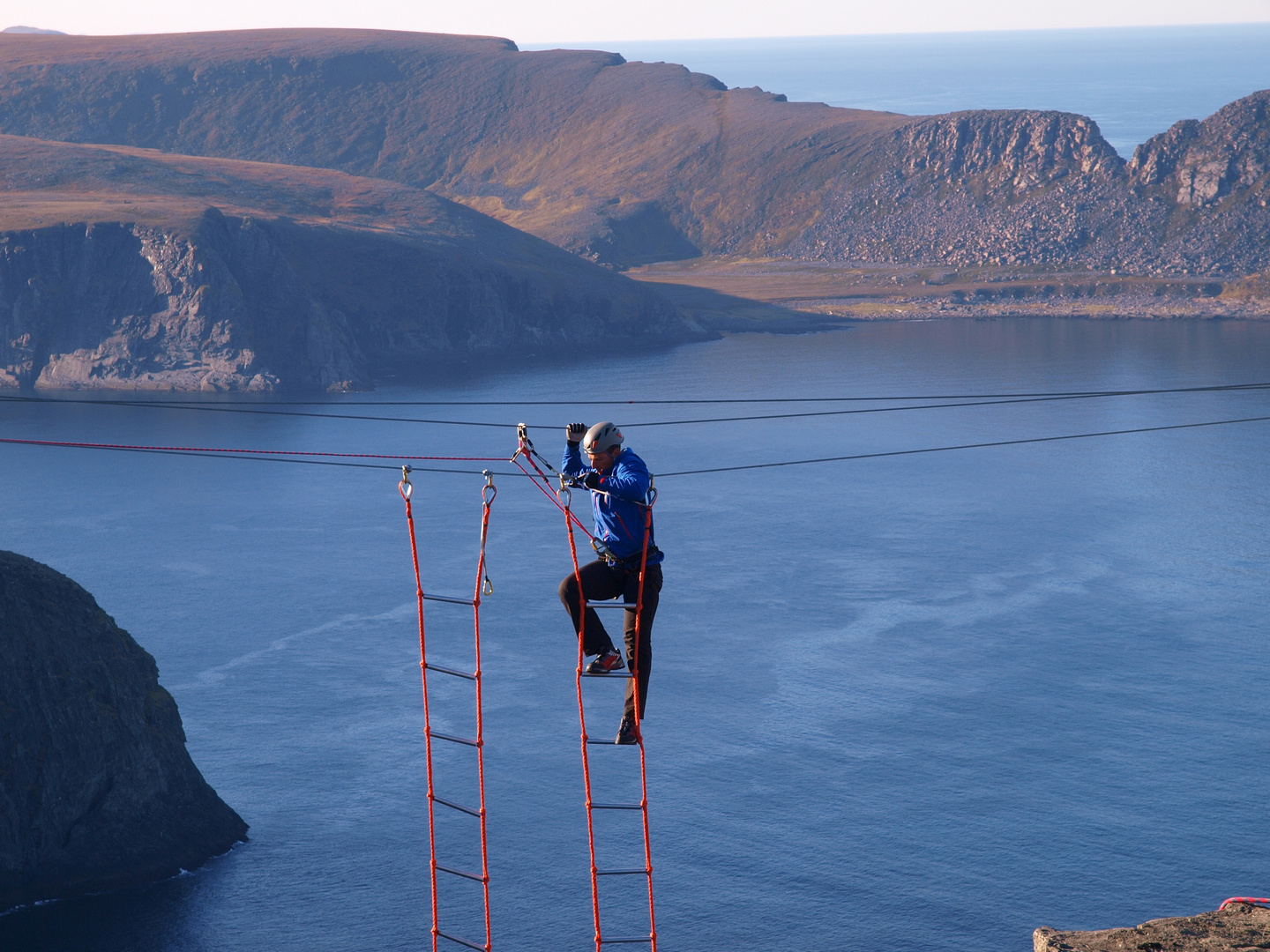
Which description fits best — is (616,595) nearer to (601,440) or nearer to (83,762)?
(601,440)

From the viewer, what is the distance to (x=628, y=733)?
2092cm

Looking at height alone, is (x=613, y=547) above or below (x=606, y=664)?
above

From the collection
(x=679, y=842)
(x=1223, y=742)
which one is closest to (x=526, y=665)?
(x=679, y=842)

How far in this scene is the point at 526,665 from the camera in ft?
267

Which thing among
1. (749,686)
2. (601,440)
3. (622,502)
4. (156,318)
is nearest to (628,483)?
(622,502)

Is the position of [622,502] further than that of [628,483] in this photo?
Yes

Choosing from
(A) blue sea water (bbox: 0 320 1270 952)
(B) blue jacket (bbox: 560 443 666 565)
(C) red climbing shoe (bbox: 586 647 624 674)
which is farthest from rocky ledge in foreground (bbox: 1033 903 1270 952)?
(A) blue sea water (bbox: 0 320 1270 952)

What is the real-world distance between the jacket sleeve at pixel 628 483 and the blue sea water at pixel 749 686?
40943mm

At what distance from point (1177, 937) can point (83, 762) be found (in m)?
54.7

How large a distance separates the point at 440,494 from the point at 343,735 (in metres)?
54.6

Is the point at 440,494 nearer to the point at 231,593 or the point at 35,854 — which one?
the point at 231,593

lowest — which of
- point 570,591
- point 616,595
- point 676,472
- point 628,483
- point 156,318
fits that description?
point 676,472

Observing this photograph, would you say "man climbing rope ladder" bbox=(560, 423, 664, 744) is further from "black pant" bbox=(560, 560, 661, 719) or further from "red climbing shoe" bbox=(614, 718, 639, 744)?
"red climbing shoe" bbox=(614, 718, 639, 744)

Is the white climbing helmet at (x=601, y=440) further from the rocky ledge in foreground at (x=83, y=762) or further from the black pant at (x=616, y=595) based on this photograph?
the rocky ledge in foreground at (x=83, y=762)
